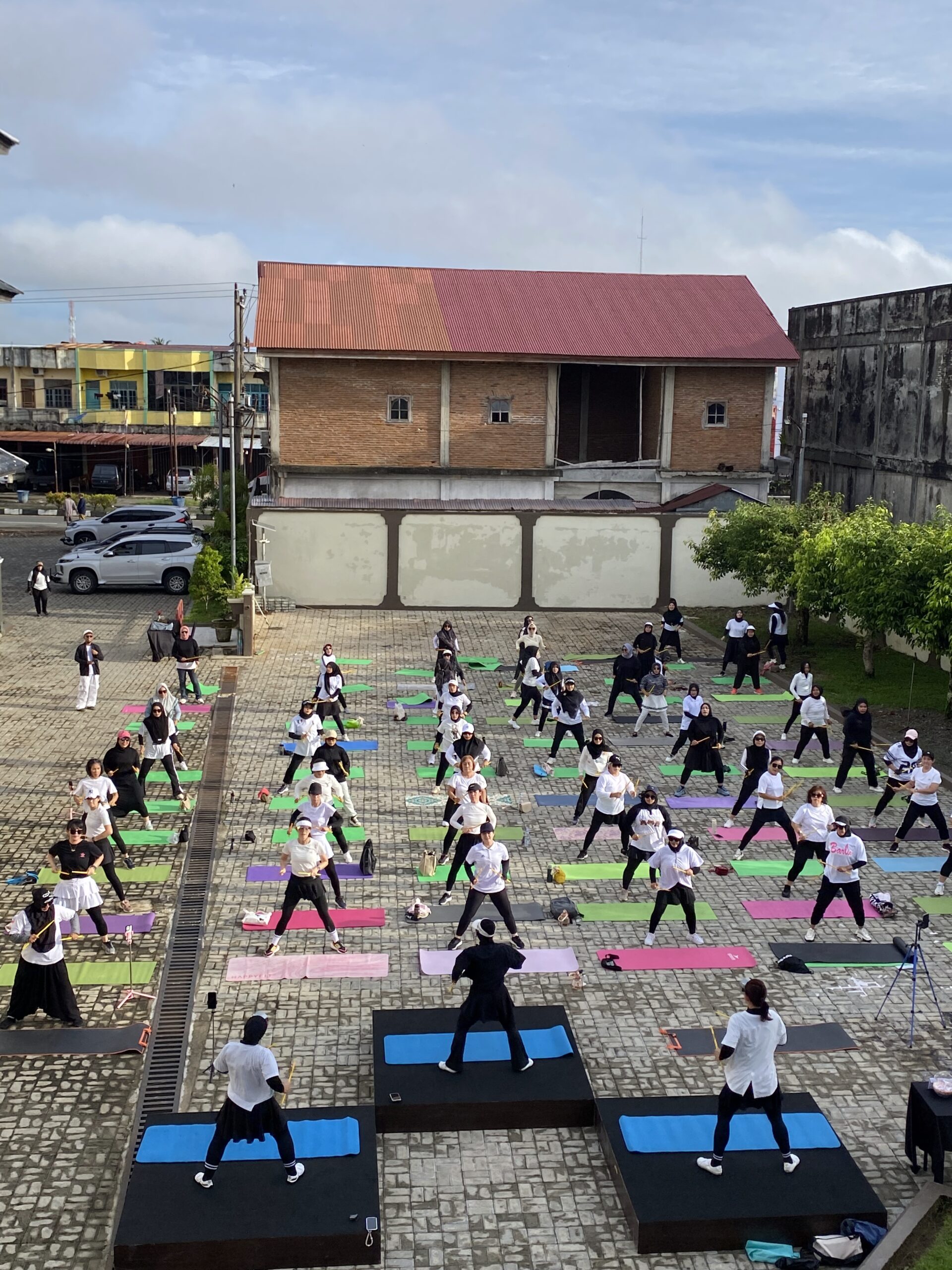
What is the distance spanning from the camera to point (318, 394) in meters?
38.0

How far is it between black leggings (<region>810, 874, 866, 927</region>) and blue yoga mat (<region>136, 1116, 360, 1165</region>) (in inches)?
234

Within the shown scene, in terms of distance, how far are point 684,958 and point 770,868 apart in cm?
304

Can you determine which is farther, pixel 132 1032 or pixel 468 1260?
pixel 132 1032

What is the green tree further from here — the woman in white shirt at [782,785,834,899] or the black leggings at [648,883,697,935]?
the black leggings at [648,883,697,935]

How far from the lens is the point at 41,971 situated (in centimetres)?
1148

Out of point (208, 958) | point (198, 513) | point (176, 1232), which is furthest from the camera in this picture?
point (198, 513)

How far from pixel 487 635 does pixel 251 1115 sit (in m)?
22.0

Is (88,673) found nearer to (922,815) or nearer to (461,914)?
(461,914)

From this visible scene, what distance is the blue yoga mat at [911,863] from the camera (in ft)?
52.4

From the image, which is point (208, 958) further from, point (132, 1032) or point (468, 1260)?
point (468, 1260)

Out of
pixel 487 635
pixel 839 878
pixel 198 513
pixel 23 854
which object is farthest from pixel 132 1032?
pixel 198 513

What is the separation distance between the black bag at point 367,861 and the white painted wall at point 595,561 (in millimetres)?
18926

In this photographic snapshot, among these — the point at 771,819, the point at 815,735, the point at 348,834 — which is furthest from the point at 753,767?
the point at 348,834

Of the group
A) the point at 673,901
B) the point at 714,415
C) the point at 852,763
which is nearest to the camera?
the point at 673,901
